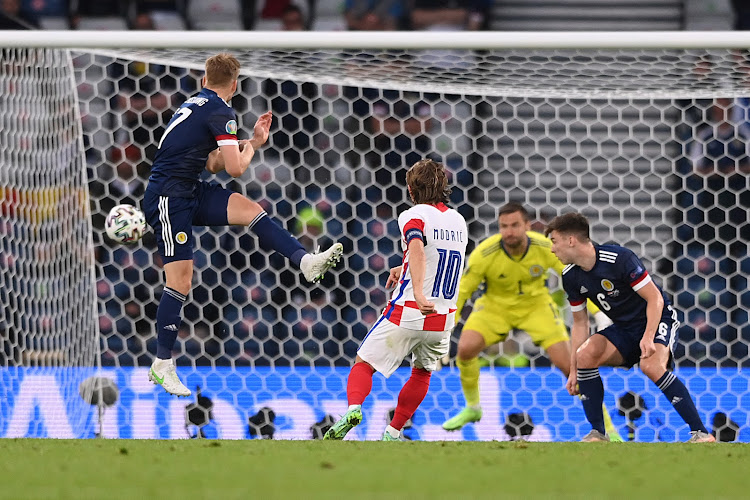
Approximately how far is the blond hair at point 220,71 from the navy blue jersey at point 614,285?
2.13 m

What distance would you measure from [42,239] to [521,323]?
10.4 ft

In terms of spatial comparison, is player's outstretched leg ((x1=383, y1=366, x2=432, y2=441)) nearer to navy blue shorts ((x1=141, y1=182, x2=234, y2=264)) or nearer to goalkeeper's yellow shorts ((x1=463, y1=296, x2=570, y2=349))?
navy blue shorts ((x1=141, y1=182, x2=234, y2=264))

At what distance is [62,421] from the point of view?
6.51 m

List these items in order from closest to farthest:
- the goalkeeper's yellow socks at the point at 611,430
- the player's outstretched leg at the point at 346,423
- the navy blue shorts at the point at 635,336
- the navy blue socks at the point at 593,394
A: 1. the player's outstretched leg at the point at 346,423
2. the navy blue shorts at the point at 635,336
3. the navy blue socks at the point at 593,394
4. the goalkeeper's yellow socks at the point at 611,430

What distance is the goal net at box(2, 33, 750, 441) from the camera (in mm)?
6719

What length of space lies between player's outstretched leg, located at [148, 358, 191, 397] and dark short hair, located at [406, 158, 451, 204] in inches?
58.1

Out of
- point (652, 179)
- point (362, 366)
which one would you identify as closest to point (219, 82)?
point (362, 366)

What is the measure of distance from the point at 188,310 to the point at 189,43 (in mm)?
2685

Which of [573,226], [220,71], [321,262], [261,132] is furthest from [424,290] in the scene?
[220,71]

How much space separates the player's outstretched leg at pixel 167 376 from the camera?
5.05m

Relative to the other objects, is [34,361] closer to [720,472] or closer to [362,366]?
[362,366]

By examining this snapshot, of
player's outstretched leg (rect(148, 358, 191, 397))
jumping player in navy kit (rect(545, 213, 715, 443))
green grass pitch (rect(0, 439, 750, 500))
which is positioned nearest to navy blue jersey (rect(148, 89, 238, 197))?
player's outstretched leg (rect(148, 358, 191, 397))

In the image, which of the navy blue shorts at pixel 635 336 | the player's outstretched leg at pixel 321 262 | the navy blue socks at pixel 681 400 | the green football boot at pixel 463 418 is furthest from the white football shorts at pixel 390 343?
the green football boot at pixel 463 418

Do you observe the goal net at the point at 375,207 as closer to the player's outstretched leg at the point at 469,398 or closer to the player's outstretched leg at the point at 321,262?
the player's outstretched leg at the point at 469,398
